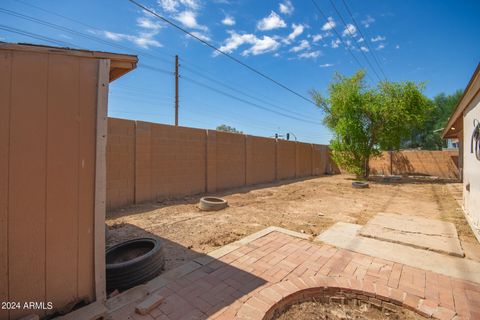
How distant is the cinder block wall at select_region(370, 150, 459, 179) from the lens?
51.7 ft

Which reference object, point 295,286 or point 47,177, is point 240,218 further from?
point 47,177

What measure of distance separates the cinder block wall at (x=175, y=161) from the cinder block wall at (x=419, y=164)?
10.8 metres

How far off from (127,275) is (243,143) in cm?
822

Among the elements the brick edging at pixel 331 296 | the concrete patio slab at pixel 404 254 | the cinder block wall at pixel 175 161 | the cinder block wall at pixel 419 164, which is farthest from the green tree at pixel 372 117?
the brick edging at pixel 331 296

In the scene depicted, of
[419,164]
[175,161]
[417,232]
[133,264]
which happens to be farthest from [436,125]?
[133,264]

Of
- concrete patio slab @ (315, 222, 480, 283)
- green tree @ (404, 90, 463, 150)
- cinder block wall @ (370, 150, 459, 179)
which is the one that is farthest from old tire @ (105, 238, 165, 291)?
green tree @ (404, 90, 463, 150)

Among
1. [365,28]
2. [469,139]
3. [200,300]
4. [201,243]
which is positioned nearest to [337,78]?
[365,28]

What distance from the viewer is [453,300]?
2.20 m

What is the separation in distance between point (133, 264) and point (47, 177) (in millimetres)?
1161

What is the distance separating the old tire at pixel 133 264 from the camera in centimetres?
234

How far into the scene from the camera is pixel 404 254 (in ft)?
10.7

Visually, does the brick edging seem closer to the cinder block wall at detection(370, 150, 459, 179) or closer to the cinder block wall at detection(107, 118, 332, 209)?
the cinder block wall at detection(107, 118, 332, 209)

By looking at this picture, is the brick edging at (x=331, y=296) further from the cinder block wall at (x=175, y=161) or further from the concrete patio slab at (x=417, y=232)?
the cinder block wall at (x=175, y=161)

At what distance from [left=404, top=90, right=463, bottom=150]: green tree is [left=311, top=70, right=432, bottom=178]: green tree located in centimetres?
2128
